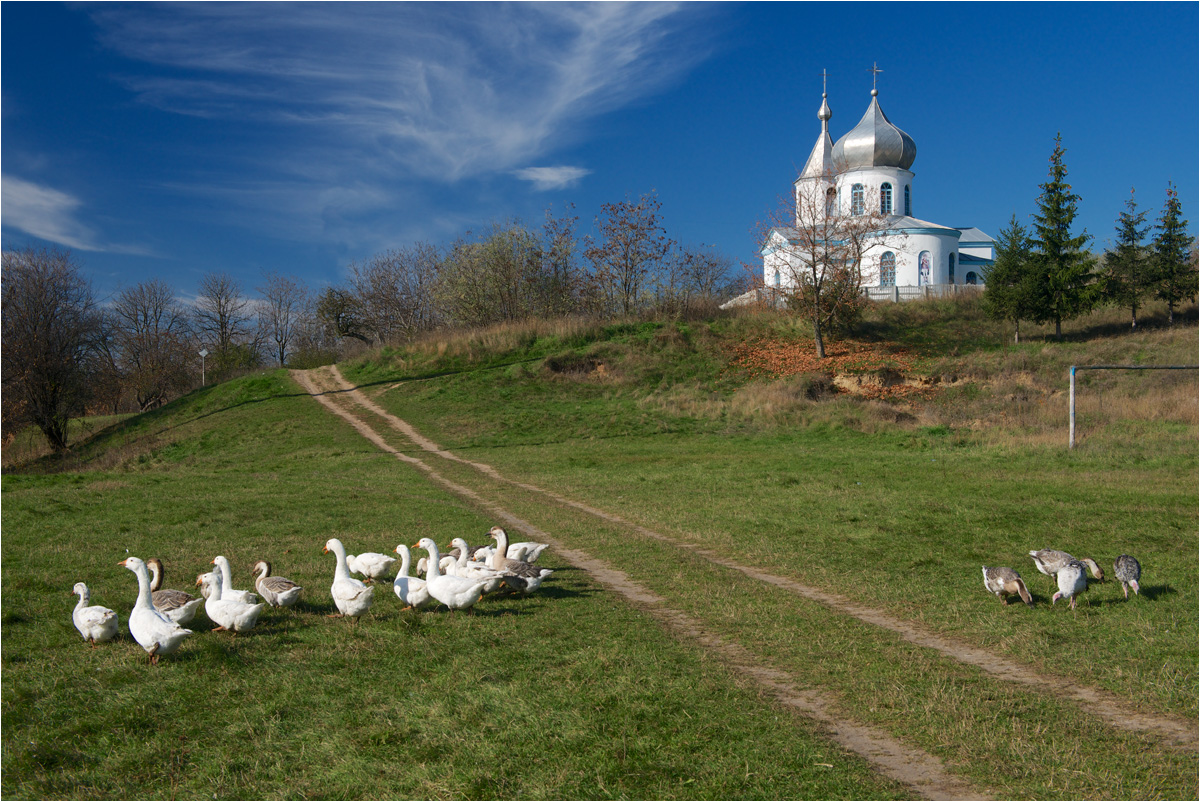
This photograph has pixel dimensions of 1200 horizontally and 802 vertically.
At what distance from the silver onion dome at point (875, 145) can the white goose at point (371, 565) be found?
177ft

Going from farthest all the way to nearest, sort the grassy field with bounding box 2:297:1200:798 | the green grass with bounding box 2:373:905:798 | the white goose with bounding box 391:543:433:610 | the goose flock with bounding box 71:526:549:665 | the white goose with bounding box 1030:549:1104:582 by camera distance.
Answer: the white goose with bounding box 1030:549:1104:582
the white goose with bounding box 391:543:433:610
the goose flock with bounding box 71:526:549:665
the grassy field with bounding box 2:297:1200:798
the green grass with bounding box 2:373:905:798

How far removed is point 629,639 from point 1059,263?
44884 mm

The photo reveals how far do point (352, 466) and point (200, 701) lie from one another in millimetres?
17610

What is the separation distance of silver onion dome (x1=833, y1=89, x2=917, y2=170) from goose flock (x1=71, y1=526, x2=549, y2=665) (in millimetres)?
53779

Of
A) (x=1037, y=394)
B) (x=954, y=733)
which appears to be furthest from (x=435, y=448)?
(x=1037, y=394)

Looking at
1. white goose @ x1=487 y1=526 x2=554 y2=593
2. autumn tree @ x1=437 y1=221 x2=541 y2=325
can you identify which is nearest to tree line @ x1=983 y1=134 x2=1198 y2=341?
autumn tree @ x1=437 y1=221 x2=541 y2=325

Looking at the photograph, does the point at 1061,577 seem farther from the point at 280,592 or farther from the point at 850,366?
the point at 850,366

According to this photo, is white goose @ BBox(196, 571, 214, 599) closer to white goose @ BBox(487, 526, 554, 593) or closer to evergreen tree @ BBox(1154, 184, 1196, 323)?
white goose @ BBox(487, 526, 554, 593)

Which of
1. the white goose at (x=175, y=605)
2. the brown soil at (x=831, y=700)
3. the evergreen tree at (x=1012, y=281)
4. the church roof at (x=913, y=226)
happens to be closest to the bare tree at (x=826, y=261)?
the evergreen tree at (x=1012, y=281)

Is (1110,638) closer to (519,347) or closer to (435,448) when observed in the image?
(435,448)

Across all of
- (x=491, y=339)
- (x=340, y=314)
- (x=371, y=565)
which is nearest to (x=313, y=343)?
(x=340, y=314)

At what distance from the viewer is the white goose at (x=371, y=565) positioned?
29.9 ft

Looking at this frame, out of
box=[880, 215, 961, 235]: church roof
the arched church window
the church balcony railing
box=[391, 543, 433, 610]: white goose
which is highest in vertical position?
box=[880, 215, 961, 235]: church roof

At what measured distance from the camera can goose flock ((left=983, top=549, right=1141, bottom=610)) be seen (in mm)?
8102
